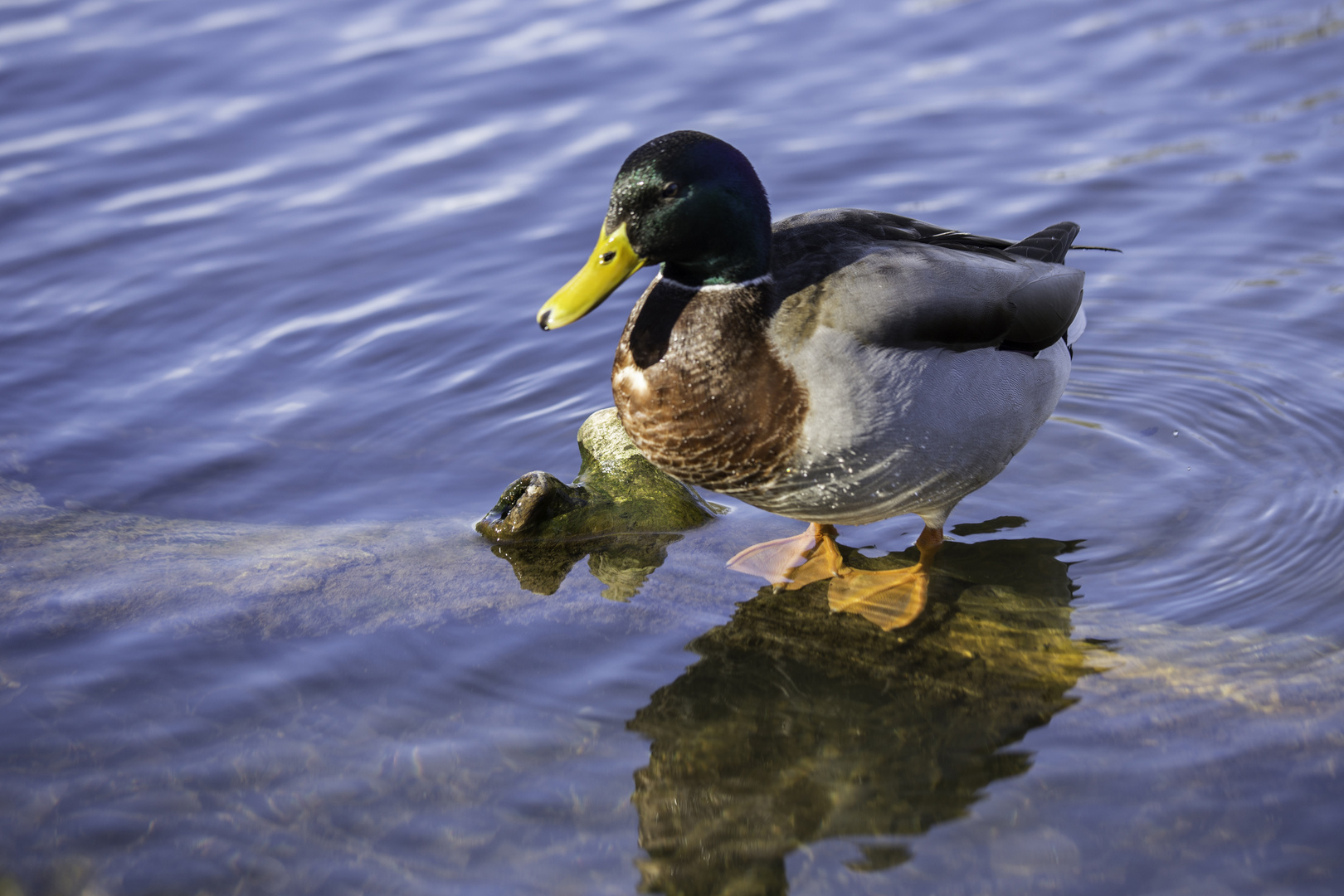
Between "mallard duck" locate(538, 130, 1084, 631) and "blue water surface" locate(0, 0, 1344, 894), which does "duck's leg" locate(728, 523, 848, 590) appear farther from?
"mallard duck" locate(538, 130, 1084, 631)

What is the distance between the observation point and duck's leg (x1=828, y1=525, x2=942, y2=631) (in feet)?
12.4

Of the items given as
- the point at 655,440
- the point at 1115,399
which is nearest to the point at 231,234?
the point at 655,440

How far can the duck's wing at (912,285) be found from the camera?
11.3 feet

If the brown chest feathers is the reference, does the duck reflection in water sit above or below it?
below

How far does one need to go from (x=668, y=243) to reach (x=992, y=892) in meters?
1.79

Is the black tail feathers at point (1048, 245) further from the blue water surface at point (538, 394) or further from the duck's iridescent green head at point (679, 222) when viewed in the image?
the duck's iridescent green head at point (679, 222)

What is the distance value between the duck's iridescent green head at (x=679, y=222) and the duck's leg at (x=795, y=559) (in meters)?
0.98

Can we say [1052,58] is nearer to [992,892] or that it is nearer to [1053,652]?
[1053,652]

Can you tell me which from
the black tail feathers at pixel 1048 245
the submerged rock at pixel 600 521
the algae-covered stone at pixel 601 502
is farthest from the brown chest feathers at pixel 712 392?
the black tail feathers at pixel 1048 245

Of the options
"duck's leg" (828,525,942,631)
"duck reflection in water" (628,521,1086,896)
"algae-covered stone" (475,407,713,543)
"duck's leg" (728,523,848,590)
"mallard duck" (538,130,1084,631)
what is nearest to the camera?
"duck reflection in water" (628,521,1086,896)

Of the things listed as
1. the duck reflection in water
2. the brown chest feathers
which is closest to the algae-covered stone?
the brown chest feathers

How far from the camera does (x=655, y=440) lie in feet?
11.8

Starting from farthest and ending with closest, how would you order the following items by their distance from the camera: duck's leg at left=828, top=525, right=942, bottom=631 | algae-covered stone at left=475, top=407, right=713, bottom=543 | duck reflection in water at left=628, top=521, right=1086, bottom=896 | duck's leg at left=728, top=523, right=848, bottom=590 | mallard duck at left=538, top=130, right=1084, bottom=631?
algae-covered stone at left=475, top=407, right=713, bottom=543, duck's leg at left=728, top=523, right=848, bottom=590, duck's leg at left=828, top=525, right=942, bottom=631, mallard duck at left=538, top=130, right=1084, bottom=631, duck reflection in water at left=628, top=521, right=1086, bottom=896

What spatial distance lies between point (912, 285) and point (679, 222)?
65 centimetres
